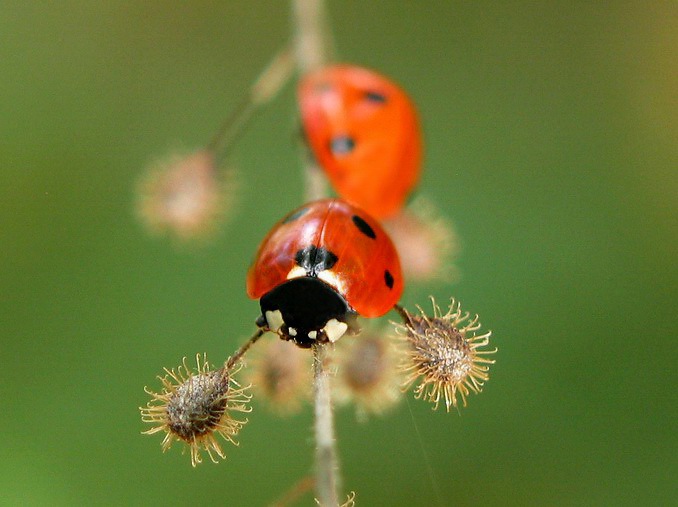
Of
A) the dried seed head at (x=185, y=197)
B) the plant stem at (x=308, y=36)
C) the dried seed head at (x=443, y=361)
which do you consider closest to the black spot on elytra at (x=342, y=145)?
the plant stem at (x=308, y=36)

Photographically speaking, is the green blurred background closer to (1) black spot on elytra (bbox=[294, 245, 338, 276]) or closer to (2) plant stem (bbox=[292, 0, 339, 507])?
(2) plant stem (bbox=[292, 0, 339, 507])

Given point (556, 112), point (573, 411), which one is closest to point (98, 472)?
point (573, 411)

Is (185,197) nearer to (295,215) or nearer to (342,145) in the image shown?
(342,145)

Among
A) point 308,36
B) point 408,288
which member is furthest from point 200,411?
point 308,36

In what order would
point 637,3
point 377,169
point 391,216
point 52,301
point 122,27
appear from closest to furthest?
point 377,169
point 391,216
point 52,301
point 637,3
point 122,27

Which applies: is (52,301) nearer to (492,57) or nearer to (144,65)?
(144,65)
